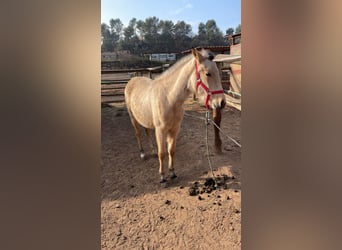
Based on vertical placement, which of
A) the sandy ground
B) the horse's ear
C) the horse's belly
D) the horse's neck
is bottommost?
the sandy ground

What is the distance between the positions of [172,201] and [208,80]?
2.80 ft

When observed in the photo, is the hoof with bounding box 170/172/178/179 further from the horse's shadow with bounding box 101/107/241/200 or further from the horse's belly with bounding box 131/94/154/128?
the horse's belly with bounding box 131/94/154/128

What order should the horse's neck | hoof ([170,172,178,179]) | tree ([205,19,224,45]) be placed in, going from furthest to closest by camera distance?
tree ([205,19,224,45]) < hoof ([170,172,178,179]) < the horse's neck

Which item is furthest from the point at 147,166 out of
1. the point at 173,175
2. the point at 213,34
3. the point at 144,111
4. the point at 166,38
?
the point at 213,34

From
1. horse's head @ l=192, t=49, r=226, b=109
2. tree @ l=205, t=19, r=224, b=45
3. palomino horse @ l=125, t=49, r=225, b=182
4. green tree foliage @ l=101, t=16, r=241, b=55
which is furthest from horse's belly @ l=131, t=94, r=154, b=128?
tree @ l=205, t=19, r=224, b=45

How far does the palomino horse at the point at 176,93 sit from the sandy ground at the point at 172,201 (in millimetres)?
217

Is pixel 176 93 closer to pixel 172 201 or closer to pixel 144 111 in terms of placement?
pixel 144 111

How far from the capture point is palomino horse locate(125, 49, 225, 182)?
77.4 inches

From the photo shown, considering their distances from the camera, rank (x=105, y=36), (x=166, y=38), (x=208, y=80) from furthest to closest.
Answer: (x=166, y=38)
(x=208, y=80)
(x=105, y=36)

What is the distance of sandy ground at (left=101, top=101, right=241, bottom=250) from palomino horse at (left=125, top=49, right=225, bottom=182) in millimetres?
217

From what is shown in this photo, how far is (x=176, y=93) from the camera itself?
207 centimetres
